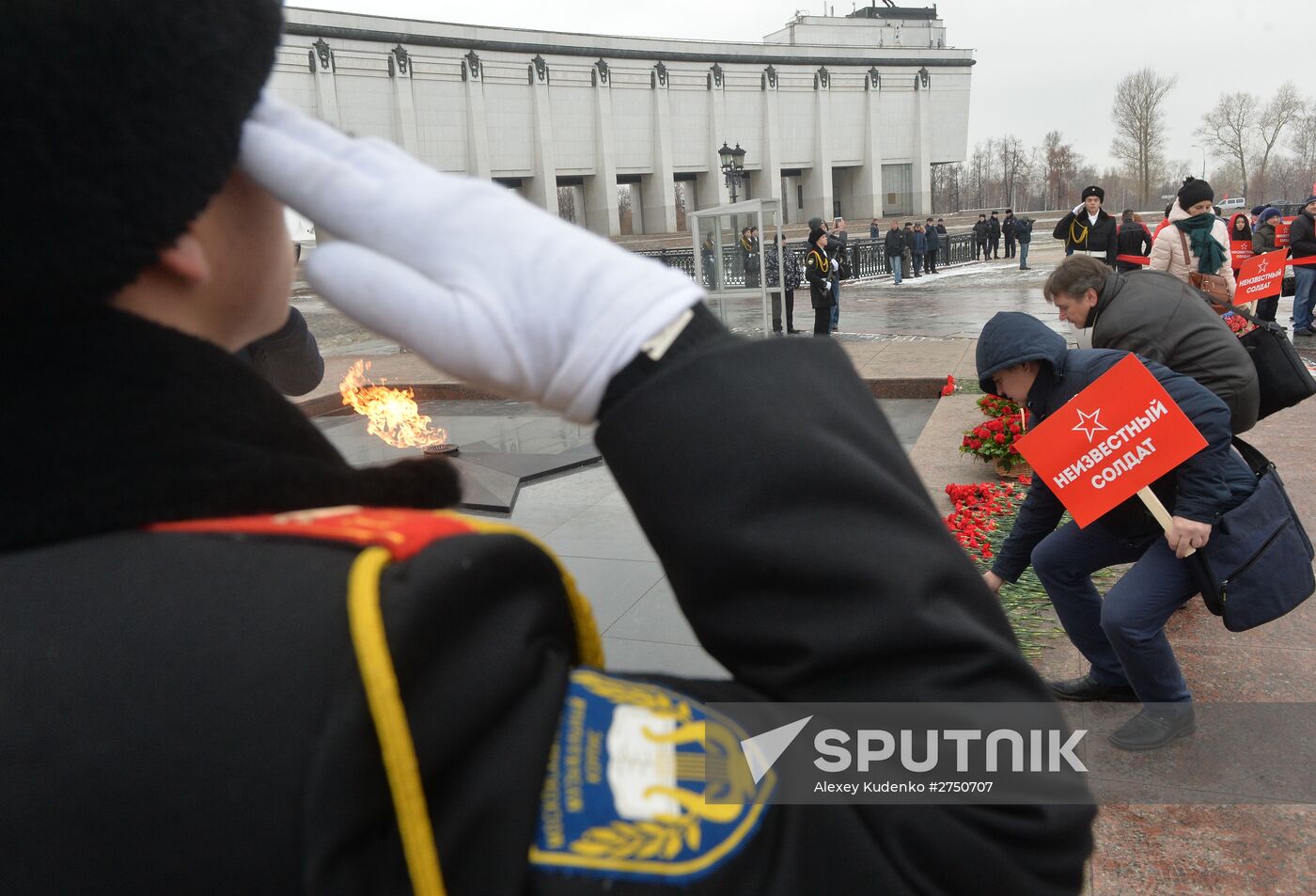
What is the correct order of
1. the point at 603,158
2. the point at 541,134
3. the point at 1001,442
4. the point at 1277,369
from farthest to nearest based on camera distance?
1. the point at 603,158
2. the point at 541,134
3. the point at 1001,442
4. the point at 1277,369

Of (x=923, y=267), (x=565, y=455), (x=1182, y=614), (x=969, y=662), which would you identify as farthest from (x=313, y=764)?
(x=923, y=267)

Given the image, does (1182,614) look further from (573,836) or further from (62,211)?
(62,211)

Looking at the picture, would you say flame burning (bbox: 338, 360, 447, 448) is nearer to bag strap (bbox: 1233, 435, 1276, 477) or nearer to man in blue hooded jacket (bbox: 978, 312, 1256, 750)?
man in blue hooded jacket (bbox: 978, 312, 1256, 750)

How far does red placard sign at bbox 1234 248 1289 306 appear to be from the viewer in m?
9.80

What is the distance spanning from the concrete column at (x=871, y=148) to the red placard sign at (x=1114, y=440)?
62.3 metres

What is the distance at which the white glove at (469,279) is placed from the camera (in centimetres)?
75

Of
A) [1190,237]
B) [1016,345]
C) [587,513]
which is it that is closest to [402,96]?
[1190,237]

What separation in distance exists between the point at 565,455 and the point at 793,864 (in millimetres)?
7733

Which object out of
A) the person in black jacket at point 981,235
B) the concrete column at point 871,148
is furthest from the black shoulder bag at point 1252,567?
the concrete column at point 871,148

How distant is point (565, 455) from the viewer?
8.41m

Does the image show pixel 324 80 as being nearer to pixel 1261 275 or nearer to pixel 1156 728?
pixel 1261 275

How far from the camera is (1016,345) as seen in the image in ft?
11.7

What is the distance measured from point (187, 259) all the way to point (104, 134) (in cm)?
12

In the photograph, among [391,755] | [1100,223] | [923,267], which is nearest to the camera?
[391,755]
